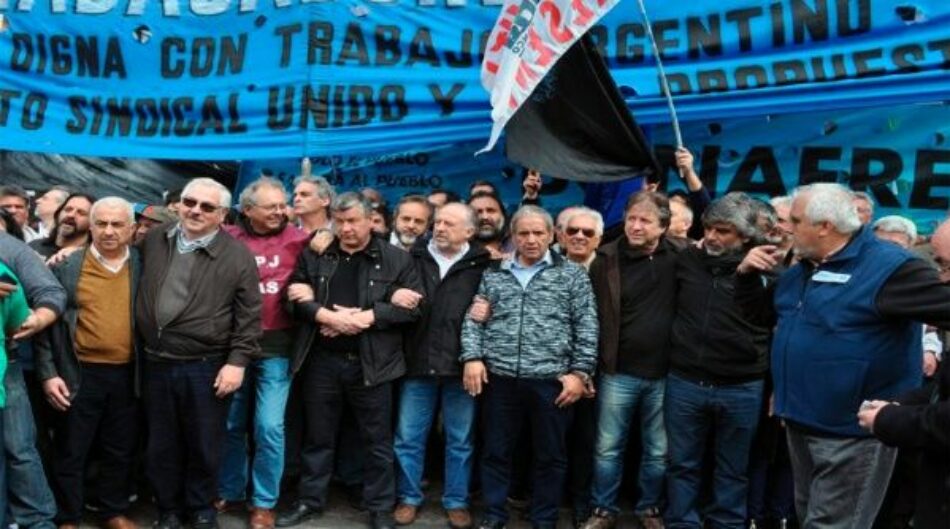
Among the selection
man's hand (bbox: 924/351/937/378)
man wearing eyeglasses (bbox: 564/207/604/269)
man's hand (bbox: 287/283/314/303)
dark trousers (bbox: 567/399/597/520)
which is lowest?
dark trousers (bbox: 567/399/597/520)

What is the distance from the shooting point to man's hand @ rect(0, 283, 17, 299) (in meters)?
4.54

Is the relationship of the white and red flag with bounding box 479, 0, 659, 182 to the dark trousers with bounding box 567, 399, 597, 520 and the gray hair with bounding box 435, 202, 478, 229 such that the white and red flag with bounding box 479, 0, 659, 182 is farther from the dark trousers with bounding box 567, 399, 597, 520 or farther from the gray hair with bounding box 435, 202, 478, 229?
the dark trousers with bounding box 567, 399, 597, 520

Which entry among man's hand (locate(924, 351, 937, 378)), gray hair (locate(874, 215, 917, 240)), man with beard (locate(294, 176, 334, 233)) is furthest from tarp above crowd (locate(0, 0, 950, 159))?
man's hand (locate(924, 351, 937, 378))

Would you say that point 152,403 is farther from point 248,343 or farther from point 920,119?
point 920,119

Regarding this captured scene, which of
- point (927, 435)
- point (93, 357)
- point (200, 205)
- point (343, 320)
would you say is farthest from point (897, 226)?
point (93, 357)

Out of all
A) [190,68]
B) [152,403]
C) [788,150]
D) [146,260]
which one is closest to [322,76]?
[190,68]

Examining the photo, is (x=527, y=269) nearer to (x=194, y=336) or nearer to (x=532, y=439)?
(x=532, y=439)

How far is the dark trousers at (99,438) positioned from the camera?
5.23 meters

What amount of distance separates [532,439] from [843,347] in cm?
206

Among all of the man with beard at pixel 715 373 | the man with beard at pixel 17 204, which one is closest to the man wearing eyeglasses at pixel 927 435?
the man with beard at pixel 715 373

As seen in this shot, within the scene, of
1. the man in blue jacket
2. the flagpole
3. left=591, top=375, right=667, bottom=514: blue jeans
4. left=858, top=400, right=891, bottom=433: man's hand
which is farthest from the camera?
the flagpole

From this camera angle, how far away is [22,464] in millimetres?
4844

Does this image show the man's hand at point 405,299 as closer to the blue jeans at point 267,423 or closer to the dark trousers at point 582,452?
the blue jeans at point 267,423

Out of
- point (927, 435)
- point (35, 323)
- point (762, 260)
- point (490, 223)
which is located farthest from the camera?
point (490, 223)
